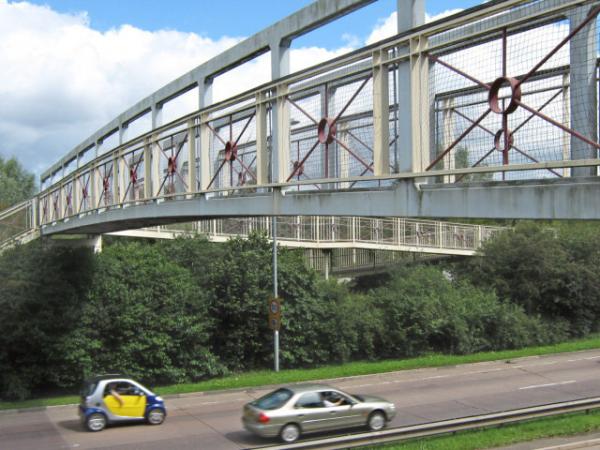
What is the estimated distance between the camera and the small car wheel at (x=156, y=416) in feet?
51.6

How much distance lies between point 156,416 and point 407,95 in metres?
11.3

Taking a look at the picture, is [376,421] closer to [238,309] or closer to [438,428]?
[438,428]

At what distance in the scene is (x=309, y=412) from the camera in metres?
13.4

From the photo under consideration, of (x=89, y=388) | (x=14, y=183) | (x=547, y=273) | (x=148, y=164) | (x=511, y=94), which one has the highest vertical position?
(x=14, y=183)

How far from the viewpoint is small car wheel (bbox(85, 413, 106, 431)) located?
1513cm

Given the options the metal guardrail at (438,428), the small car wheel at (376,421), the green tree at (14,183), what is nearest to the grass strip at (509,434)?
the metal guardrail at (438,428)

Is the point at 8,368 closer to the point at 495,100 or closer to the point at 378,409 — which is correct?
the point at 378,409

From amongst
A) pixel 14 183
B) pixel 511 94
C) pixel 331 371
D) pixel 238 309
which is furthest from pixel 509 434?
pixel 14 183

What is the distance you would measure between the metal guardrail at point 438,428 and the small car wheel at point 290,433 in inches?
38.5

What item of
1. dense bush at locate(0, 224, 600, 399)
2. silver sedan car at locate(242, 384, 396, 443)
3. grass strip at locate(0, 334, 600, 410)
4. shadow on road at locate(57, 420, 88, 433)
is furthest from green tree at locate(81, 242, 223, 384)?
silver sedan car at locate(242, 384, 396, 443)

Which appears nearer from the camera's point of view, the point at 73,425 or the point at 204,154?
the point at 204,154

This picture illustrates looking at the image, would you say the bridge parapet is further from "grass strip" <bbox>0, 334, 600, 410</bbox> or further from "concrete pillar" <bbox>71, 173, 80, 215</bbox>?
"concrete pillar" <bbox>71, 173, 80, 215</bbox>

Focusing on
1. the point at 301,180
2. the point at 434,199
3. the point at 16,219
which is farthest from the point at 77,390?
the point at 16,219

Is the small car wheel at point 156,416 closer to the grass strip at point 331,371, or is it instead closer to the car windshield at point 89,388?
the car windshield at point 89,388
